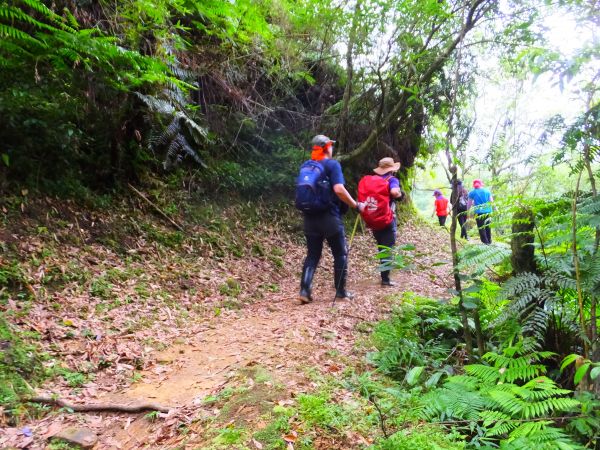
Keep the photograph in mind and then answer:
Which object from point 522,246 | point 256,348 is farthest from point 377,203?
point 256,348

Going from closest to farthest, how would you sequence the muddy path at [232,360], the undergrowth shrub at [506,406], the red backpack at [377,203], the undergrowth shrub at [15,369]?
the undergrowth shrub at [506,406]
the muddy path at [232,360]
the undergrowth shrub at [15,369]
the red backpack at [377,203]

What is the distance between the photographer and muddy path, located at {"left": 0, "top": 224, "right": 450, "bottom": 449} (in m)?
2.81

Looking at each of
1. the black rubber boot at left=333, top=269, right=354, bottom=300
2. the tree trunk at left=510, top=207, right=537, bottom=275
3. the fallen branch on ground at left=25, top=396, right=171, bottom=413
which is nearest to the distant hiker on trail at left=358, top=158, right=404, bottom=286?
the black rubber boot at left=333, top=269, right=354, bottom=300

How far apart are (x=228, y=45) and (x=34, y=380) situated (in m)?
7.02

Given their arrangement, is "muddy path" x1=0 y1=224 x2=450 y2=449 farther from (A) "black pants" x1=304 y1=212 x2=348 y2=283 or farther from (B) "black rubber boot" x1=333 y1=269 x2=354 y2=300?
(A) "black pants" x1=304 y1=212 x2=348 y2=283

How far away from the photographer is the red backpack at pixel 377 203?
616 centimetres

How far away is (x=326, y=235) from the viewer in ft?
17.5

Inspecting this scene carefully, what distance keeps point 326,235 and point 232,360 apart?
7.26 ft

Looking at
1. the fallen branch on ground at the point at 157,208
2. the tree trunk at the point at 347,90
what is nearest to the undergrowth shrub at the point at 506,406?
the fallen branch on ground at the point at 157,208

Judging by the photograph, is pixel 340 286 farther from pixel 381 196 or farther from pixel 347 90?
pixel 347 90

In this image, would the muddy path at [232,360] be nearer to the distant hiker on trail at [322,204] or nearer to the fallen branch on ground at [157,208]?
the distant hiker on trail at [322,204]

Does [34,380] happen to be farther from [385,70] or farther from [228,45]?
[385,70]

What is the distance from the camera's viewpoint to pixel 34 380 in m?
3.36

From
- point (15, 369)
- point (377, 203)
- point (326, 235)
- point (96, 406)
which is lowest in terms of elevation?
point (96, 406)
